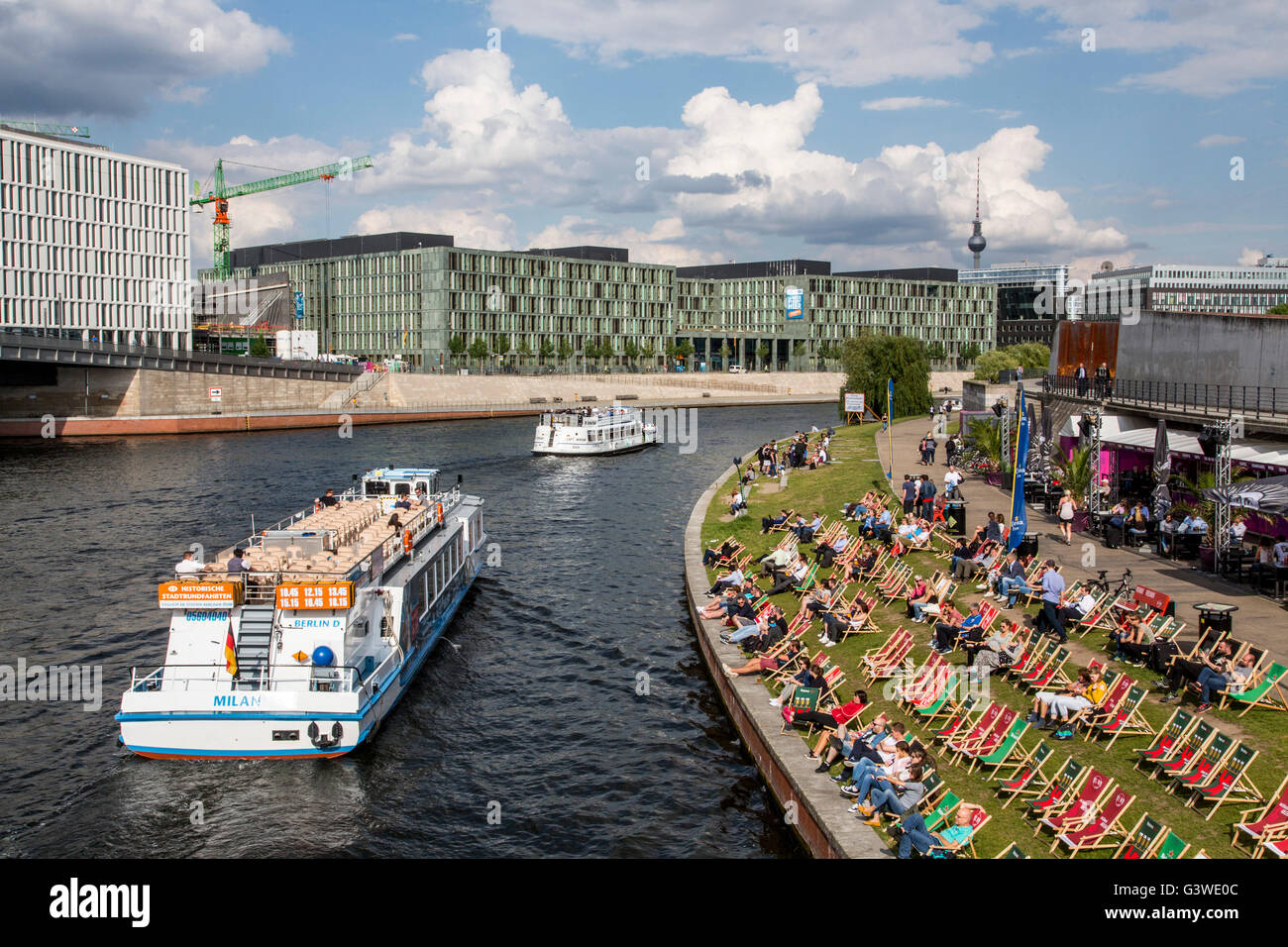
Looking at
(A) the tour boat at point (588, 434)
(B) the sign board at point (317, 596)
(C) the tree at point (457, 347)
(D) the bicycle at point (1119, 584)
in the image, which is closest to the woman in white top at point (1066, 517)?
(D) the bicycle at point (1119, 584)

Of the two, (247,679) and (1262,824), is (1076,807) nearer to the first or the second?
(1262,824)

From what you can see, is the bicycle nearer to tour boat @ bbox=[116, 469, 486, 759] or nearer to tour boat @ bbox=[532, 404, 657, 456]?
tour boat @ bbox=[116, 469, 486, 759]

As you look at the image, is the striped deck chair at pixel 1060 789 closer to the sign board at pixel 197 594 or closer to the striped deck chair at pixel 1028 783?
the striped deck chair at pixel 1028 783

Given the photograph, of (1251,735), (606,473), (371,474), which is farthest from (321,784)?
(606,473)

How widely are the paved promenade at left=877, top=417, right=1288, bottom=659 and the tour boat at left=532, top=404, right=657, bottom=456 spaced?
125ft

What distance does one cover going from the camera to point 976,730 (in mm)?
16422

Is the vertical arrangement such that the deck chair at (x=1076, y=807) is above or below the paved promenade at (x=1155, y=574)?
below

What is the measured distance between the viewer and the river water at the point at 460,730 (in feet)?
55.4

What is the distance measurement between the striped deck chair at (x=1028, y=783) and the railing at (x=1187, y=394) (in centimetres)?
1709

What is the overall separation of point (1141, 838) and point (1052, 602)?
314 inches

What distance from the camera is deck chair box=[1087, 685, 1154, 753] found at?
50.6 feet
